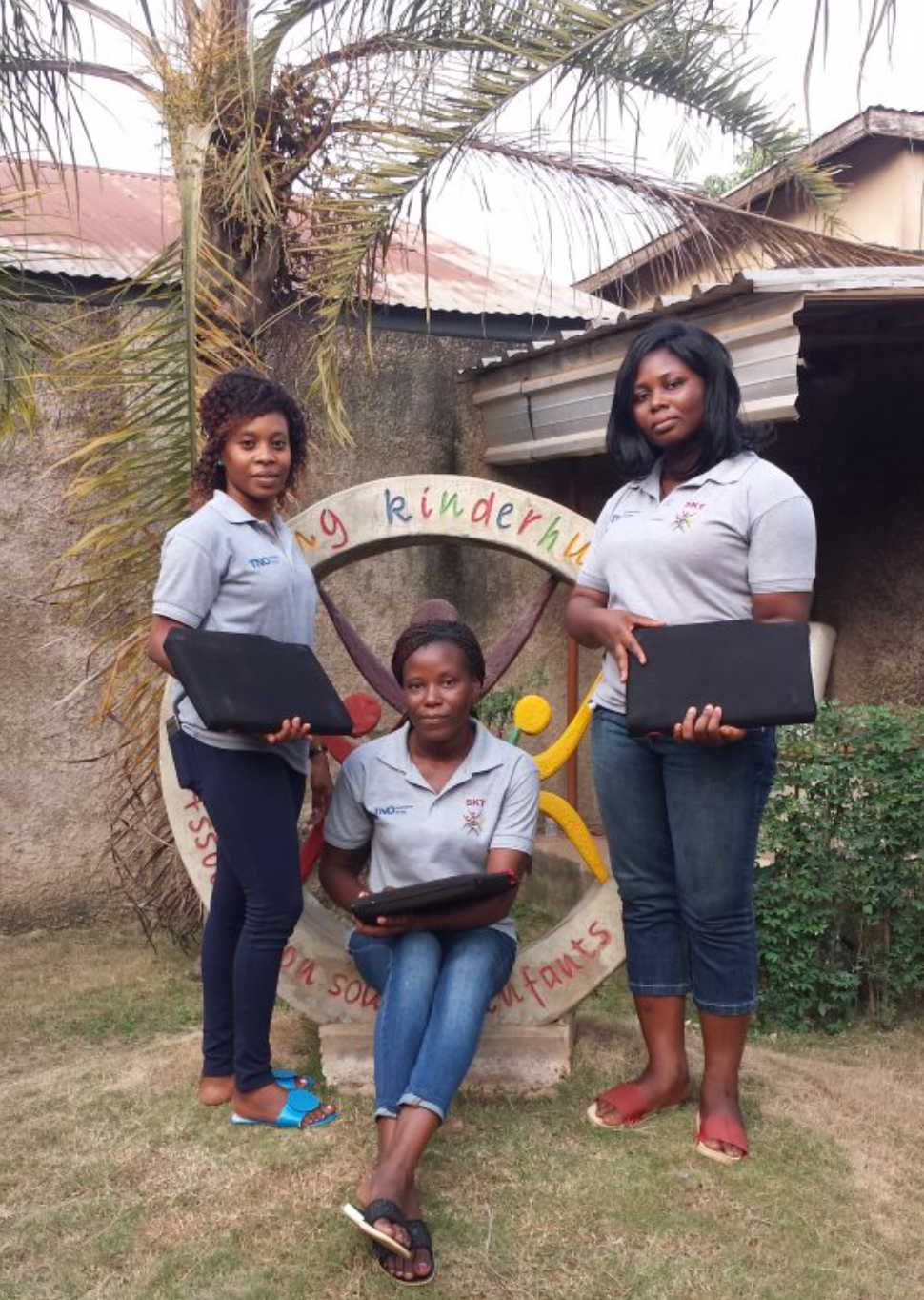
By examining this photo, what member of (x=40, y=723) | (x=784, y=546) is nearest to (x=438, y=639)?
(x=784, y=546)

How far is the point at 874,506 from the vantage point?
5590 millimetres

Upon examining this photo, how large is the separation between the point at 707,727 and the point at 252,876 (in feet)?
3.68

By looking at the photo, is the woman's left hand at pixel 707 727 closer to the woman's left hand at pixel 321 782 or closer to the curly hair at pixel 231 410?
the woman's left hand at pixel 321 782

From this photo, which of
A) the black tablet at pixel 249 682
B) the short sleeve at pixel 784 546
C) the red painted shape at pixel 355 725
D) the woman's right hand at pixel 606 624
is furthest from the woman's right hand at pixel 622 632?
the red painted shape at pixel 355 725

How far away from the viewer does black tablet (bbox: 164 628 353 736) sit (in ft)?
9.12

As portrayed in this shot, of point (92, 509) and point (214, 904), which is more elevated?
point (92, 509)

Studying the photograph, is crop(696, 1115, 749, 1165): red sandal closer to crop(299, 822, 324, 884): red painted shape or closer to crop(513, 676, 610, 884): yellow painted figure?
crop(513, 676, 610, 884): yellow painted figure

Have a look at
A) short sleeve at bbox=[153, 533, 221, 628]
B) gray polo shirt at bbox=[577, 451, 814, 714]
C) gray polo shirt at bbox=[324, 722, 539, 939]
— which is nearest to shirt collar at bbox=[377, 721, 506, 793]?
gray polo shirt at bbox=[324, 722, 539, 939]

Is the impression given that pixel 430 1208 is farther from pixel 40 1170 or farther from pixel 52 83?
pixel 52 83

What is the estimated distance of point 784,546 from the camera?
2.72 meters

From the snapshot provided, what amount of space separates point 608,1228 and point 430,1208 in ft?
1.29

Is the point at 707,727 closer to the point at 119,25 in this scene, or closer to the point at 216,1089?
the point at 216,1089

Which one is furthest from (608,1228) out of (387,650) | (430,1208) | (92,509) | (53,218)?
(53,218)

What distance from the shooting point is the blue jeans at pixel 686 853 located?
2852mm
